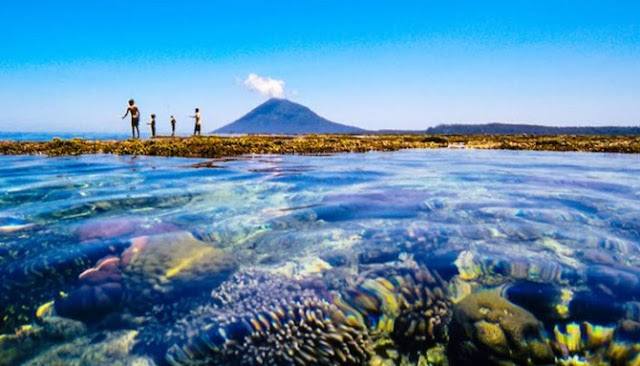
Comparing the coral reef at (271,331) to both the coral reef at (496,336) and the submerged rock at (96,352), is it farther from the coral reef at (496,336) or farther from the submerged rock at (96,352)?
the coral reef at (496,336)

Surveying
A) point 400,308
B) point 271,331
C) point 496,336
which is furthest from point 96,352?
point 496,336

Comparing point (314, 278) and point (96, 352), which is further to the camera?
point (314, 278)

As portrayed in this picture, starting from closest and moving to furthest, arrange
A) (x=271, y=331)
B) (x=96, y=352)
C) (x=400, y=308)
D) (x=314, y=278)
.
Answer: (x=96, y=352) < (x=271, y=331) < (x=400, y=308) < (x=314, y=278)

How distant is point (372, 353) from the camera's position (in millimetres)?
2566

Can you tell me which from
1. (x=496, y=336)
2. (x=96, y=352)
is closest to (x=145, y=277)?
(x=96, y=352)

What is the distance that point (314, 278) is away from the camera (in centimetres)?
336

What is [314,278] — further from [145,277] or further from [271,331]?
[145,277]

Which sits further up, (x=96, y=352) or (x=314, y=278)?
(x=314, y=278)

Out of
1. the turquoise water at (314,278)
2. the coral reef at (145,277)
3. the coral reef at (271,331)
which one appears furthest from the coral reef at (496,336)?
the coral reef at (145,277)

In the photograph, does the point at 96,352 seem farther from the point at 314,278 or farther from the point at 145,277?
the point at 314,278

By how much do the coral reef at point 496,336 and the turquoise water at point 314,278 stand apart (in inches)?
0.5

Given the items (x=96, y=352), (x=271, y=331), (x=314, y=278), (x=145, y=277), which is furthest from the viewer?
(x=145, y=277)

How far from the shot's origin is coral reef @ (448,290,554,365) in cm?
245

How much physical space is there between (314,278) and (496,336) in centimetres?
151
